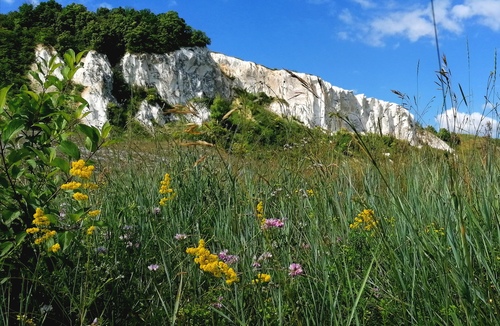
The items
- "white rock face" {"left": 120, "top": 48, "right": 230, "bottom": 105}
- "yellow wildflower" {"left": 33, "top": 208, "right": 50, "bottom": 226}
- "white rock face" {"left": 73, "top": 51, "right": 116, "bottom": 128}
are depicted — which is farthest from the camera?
"white rock face" {"left": 120, "top": 48, "right": 230, "bottom": 105}

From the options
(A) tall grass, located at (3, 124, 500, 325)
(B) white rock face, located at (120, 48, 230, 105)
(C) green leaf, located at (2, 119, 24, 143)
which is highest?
(B) white rock face, located at (120, 48, 230, 105)

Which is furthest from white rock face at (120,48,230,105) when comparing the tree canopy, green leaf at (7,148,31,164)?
green leaf at (7,148,31,164)

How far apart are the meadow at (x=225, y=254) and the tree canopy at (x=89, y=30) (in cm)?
3928

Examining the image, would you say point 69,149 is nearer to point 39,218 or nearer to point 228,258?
point 39,218

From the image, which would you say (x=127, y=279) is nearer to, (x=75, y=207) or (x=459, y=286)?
(x=75, y=207)

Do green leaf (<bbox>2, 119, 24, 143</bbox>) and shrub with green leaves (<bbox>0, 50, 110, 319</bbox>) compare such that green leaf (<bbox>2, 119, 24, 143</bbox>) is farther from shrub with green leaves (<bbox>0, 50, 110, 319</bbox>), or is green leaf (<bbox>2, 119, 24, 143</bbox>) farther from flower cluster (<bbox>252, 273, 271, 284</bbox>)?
flower cluster (<bbox>252, 273, 271, 284</bbox>)

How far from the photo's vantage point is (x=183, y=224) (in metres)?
2.97

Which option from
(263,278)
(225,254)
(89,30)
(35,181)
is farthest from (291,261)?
(89,30)

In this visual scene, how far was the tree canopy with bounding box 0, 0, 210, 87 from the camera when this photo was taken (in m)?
39.9

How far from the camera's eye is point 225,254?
196 cm

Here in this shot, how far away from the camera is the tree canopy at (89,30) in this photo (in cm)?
3994

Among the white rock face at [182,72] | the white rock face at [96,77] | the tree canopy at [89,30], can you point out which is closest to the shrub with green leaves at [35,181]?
the white rock face at [96,77]

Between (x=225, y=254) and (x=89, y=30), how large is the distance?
4448cm

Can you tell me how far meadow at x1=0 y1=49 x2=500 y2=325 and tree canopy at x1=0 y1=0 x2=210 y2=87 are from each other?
3928 centimetres
